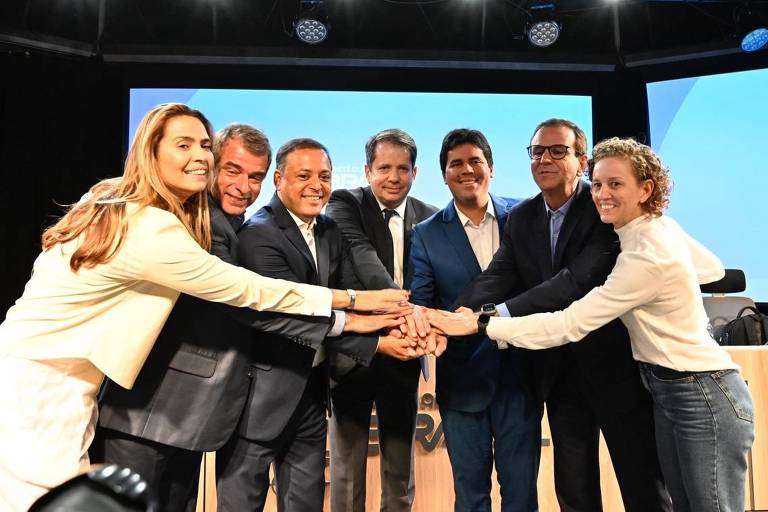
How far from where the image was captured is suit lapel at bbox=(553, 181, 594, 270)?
2.83 meters

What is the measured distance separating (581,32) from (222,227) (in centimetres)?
520

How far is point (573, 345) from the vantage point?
8.99 feet

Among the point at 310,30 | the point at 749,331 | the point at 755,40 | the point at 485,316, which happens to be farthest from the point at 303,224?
the point at 755,40

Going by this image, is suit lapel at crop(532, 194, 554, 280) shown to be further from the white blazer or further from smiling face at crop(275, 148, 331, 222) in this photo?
the white blazer


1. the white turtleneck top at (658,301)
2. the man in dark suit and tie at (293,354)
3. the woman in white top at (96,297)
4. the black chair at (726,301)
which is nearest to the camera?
the woman in white top at (96,297)

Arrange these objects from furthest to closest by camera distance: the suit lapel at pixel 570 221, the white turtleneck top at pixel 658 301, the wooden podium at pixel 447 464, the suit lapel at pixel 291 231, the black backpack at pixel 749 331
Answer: the black backpack at pixel 749 331, the wooden podium at pixel 447 464, the suit lapel at pixel 570 221, the suit lapel at pixel 291 231, the white turtleneck top at pixel 658 301

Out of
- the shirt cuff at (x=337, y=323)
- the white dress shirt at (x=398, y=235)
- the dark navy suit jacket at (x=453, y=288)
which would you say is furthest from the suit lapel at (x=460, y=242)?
the shirt cuff at (x=337, y=323)

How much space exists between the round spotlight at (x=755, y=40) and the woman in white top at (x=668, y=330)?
14.0ft

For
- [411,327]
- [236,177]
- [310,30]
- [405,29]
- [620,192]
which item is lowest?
[411,327]

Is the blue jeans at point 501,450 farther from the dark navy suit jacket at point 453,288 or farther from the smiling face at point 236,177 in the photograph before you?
the smiling face at point 236,177

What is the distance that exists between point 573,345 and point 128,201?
1882mm

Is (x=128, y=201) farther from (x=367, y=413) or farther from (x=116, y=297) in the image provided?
(x=367, y=413)

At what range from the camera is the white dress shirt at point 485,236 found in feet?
10.5

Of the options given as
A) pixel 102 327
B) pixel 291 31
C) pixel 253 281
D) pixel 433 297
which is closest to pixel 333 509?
pixel 433 297
